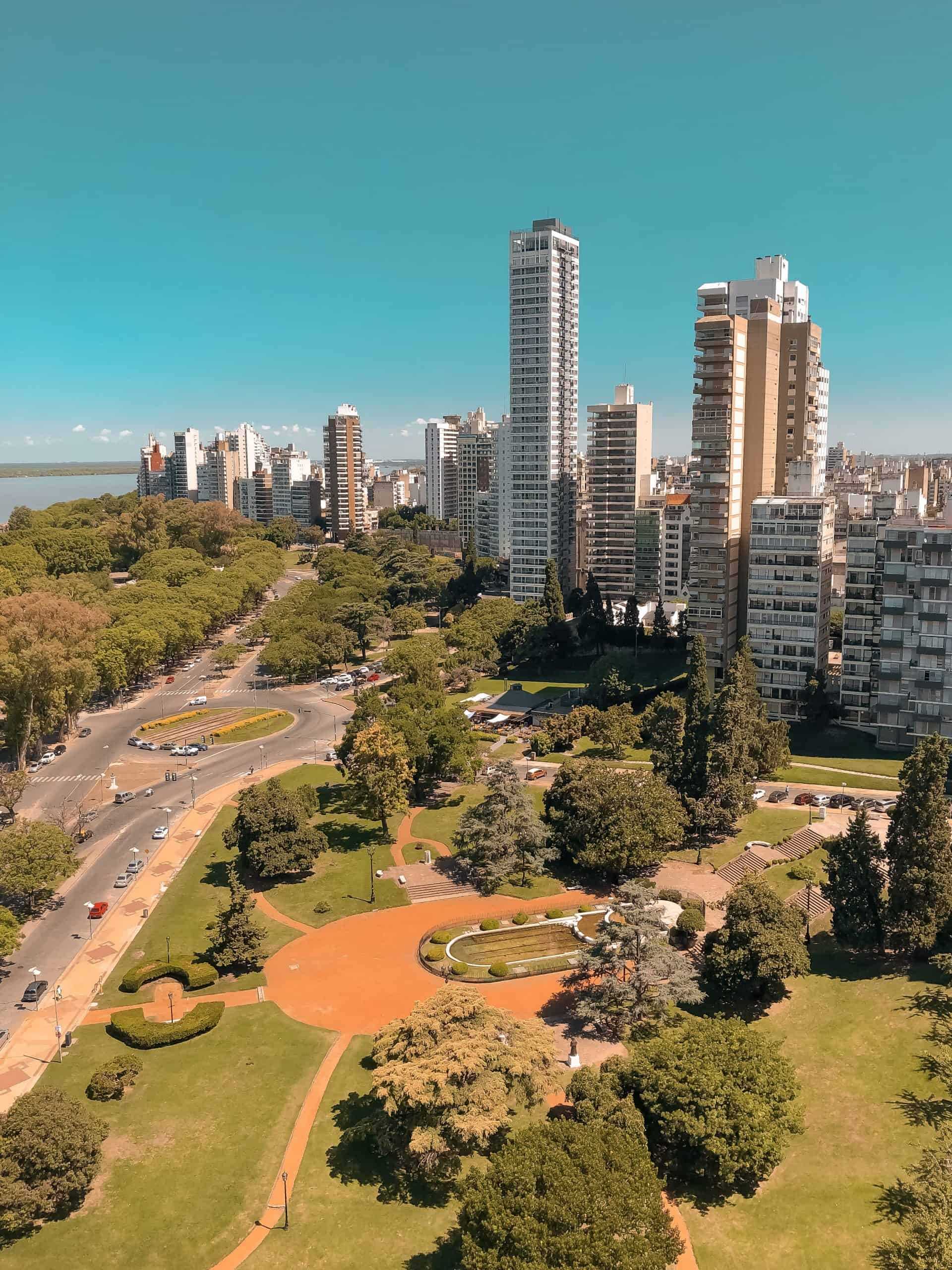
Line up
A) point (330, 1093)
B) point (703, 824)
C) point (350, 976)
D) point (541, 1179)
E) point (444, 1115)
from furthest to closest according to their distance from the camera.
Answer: point (703, 824) < point (350, 976) < point (330, 1093) < point (444, 1115) < point (541, 1179)

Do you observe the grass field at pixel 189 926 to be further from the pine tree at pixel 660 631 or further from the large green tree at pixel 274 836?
the pine tree at pixel 660 631

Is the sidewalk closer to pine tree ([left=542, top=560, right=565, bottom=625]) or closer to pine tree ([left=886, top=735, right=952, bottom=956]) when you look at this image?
pine tree ([left=886, top=735, right=952, bottom=956])

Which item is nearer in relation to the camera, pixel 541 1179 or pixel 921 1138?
pixel 541 1179

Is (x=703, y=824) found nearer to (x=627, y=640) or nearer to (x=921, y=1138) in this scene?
(x=921, y=1138)

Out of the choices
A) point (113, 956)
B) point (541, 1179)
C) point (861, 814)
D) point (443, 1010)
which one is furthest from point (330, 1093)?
point (861, 814)

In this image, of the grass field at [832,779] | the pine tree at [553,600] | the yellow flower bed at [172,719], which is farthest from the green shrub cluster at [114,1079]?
the pine tree at [553,600]

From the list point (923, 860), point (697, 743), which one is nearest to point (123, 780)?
point (697, 743)

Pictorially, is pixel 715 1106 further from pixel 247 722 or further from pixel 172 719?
pixel 172 719
